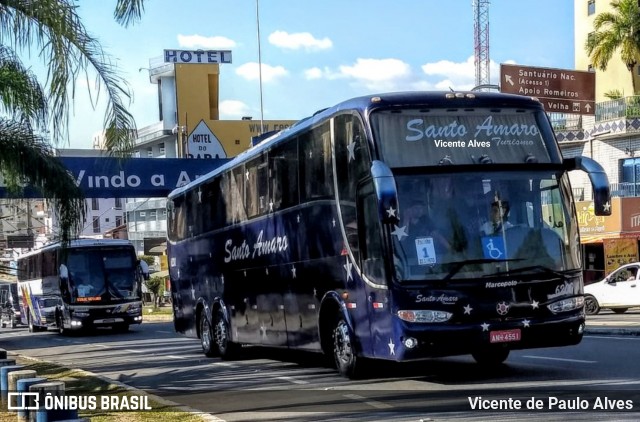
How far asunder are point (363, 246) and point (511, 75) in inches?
971

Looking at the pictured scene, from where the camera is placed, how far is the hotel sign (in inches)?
3627

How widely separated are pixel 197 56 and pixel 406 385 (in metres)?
82.8

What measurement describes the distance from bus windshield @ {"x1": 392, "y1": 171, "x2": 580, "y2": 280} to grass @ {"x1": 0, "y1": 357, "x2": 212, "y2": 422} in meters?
3.15

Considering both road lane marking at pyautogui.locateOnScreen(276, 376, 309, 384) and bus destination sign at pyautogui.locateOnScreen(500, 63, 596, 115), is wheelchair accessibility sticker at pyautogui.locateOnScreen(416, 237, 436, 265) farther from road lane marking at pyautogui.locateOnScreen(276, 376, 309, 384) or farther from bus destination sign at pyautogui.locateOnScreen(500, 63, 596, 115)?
bus destination sign at pyautogui.locateOnScreen(500, 63, 596, 115)

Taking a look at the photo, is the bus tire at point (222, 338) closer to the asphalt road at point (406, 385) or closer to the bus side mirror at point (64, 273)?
the asphalt road at point (406, 385)

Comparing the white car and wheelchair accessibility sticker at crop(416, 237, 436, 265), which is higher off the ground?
wheelchair accessibility sticker at crop(416, 237, 436, 265)

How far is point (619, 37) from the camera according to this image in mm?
41750

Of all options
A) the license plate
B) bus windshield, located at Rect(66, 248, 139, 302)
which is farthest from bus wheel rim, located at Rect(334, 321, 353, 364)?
bus windshield, located at Rect(66, 248, 139, 302)

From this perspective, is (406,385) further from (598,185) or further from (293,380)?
(598,185)

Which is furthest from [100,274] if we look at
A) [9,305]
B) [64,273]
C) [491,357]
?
[9,305]

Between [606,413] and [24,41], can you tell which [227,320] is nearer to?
[24,41]

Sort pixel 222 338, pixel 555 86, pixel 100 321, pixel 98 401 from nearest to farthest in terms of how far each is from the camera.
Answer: pixel 98 401 → pixel 222 338 → pixel 100 321 → pixel 555 86

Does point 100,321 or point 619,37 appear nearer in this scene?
point 100,321

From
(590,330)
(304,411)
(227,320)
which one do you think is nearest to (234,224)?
(227,320)
